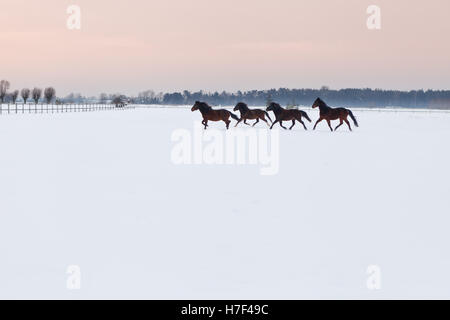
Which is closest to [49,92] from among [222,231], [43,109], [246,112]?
[43,109]

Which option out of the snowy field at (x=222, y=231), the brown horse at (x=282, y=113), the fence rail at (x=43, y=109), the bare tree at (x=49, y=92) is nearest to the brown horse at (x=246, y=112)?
the brown horse at (x=282, y=113)

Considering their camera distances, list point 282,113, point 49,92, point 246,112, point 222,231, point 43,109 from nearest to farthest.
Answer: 1. point 222,231
2. point 282,113
3. point 246,112
4. point 43,109
5. point 49,92

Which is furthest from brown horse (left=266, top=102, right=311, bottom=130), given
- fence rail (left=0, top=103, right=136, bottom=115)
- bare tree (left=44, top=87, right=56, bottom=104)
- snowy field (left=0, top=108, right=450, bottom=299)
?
bare tree (left=44, top=87, right=56, bottom=104)

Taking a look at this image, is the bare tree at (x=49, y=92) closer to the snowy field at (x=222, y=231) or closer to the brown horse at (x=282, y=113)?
the brown horse at (x=282, y=113)

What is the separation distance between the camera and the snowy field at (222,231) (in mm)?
4195

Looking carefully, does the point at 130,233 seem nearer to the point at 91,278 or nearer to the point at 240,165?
the point at 91,278

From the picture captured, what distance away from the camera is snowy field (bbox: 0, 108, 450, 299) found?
420cm

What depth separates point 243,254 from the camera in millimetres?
4941

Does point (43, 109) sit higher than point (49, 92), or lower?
lower

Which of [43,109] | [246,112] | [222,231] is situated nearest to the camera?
[222,231]

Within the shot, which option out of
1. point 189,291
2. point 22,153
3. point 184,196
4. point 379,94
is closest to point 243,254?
point 189,291

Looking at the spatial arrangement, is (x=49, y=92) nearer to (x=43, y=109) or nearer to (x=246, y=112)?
(x=43, y=109)

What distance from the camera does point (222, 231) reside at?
5734mm

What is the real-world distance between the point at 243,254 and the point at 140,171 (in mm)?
5546
